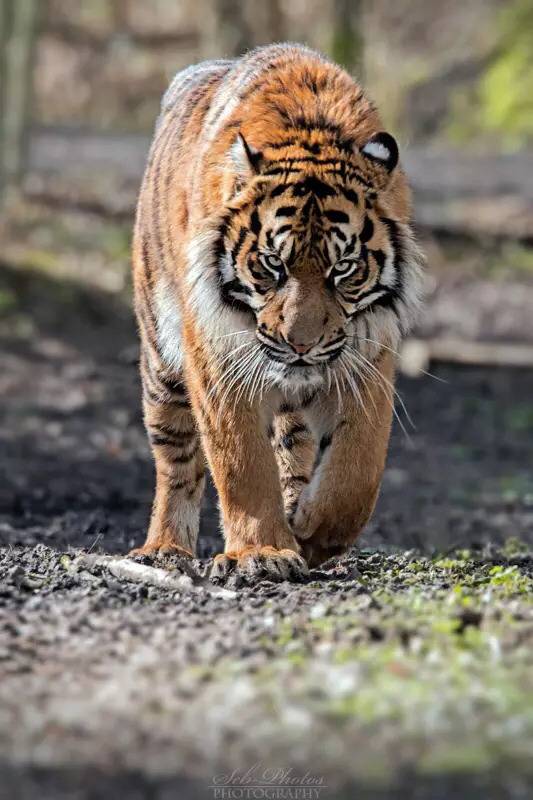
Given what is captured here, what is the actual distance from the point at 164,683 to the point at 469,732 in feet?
2.56

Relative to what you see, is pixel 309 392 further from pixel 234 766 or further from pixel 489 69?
pixel 489 69

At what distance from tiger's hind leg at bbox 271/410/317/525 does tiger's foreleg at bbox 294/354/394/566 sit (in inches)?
24.9

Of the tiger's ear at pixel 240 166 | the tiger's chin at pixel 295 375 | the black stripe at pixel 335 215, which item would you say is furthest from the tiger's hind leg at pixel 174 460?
the black stripe at pixel 335 215

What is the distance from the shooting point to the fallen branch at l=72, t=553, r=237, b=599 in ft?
15.7

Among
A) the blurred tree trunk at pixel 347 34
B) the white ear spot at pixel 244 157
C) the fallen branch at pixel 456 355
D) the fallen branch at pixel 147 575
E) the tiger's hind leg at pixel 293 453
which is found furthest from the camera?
the blurred tree trunk at pixel 347 34

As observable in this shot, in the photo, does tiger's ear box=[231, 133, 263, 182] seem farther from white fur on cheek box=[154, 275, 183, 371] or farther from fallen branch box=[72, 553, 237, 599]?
fallen branch box=[72, 553, 237, 599]

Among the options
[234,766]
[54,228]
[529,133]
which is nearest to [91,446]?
[54,228]

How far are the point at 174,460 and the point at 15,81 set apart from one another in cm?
913

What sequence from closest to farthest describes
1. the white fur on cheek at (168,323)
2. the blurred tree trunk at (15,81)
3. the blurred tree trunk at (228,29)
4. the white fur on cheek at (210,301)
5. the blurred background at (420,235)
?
1. the white fur on cheek at (210,301)
2. the white fur on cheek at (168,323)
3. the blurred background at (420,235)
4. the blurred tree trunk at (15,81)
5. the blurred tree trunk at (228,29)

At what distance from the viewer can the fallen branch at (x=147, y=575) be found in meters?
4.77

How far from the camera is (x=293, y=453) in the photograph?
603 cm

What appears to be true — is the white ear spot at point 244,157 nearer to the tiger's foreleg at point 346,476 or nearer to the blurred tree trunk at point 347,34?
the tiger's foreleg at point 346,476

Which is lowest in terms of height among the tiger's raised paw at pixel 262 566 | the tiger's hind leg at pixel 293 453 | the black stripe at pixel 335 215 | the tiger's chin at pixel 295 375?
the tiger's raised paw at pixel 262 566

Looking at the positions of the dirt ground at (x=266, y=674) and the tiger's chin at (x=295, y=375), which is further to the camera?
the tiger's chin at (x=295, y=375)
